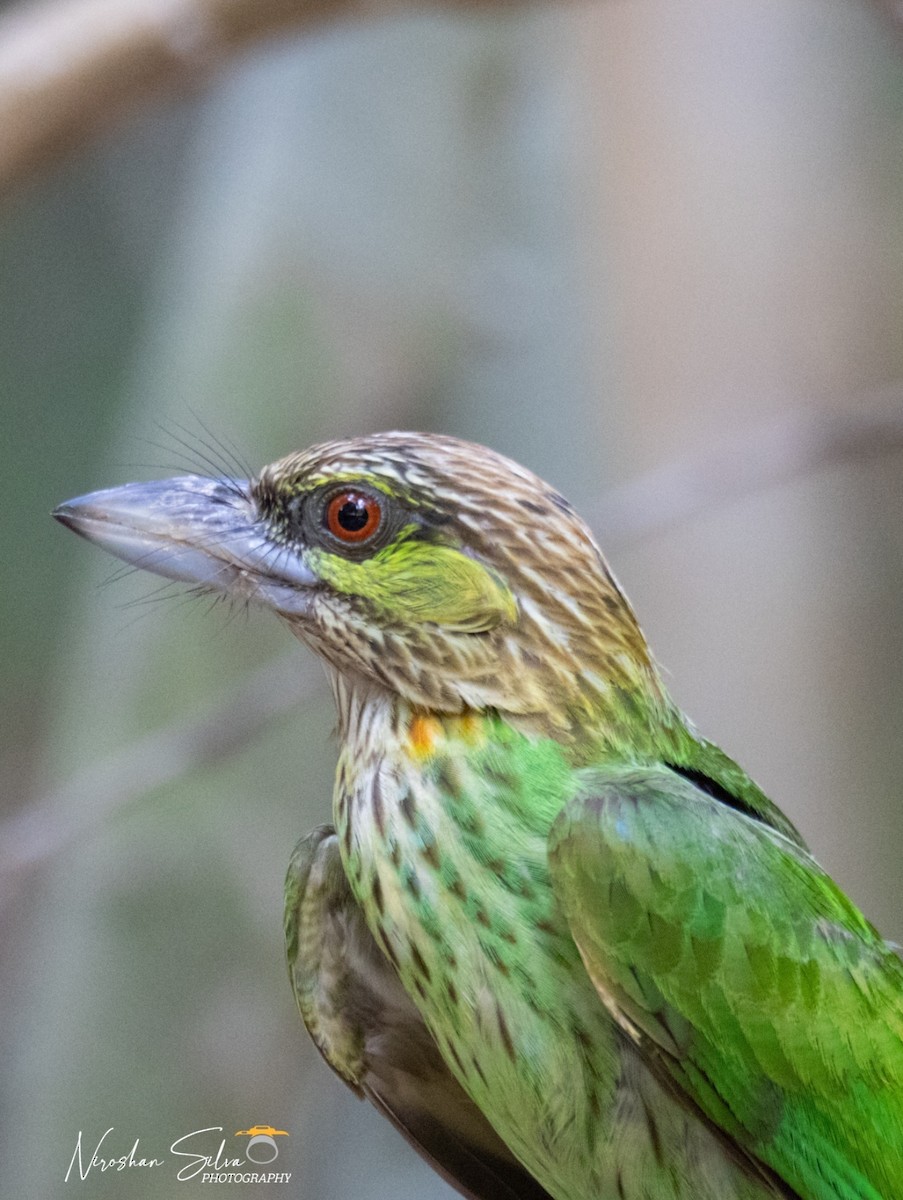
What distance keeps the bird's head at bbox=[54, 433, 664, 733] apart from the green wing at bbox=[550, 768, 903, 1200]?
0.17 meters

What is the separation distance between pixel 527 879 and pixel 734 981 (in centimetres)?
27

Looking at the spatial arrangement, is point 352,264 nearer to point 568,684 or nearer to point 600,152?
point 600,152

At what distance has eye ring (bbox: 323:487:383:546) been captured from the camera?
1769 mm

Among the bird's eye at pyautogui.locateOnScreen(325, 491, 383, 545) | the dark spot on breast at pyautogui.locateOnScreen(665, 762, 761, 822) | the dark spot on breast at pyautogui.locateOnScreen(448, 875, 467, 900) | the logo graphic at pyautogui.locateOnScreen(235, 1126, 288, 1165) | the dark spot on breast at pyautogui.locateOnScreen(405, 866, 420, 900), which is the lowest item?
the logo graphic at pyautogui.locateOnScreen(235, 1126, 288, 1165)

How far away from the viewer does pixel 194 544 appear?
1830 millimetres

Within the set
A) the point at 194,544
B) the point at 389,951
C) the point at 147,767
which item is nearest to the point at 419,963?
the point at 389,951

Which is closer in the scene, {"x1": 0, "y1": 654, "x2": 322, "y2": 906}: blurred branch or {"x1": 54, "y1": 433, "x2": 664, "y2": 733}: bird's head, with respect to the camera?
{"x1": 54, "y1": 433, "x2": 664, "y2": 733}: bird's head

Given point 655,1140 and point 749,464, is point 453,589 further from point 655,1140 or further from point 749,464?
point 749,464

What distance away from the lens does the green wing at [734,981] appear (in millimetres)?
1564

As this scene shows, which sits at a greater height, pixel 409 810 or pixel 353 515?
pixel 353 515

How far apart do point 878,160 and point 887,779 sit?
1.75m

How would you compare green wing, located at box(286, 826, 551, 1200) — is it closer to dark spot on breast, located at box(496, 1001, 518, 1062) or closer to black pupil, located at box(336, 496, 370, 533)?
dark spot on breast, located at box(496, 1001, 518, 1062)

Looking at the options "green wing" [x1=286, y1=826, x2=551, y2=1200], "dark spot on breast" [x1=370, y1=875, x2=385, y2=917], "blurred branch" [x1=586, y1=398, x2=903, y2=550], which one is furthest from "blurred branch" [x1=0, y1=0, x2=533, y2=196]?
"dark spot on breast" [x1=370, y1=875, x2=385, y2=917]

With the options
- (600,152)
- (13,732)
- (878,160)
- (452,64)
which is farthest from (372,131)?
(13,732)
